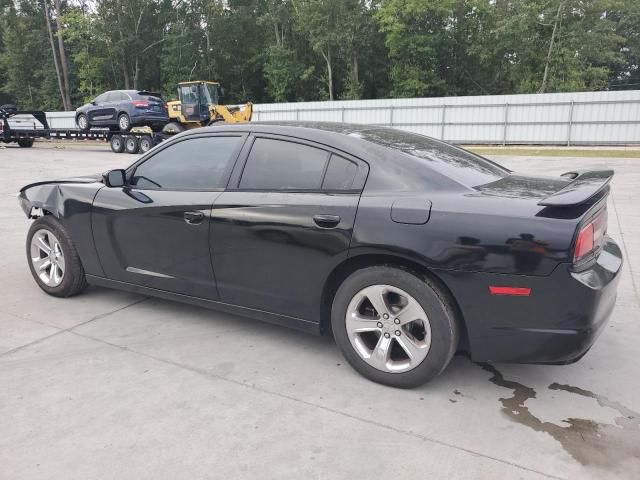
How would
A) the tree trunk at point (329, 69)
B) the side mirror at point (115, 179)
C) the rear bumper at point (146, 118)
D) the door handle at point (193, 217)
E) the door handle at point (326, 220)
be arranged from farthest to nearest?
the tree trunk at point (329, 69) < the rear bumper at point (146, 118) < the side mirror at point (115, 179) < the door handle at point (193, 217) < the door handle at point (326, 220)

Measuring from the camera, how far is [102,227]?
162 inches

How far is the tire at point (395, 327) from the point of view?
2.86 meters

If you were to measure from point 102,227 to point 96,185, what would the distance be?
0.40m

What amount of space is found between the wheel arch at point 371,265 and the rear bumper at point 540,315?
0.08 m

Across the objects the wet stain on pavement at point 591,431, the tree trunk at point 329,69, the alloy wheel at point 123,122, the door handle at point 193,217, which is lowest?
the wet stain on pavement at point 591,431

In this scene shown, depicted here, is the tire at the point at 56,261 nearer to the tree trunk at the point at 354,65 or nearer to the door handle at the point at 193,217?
the door handle at the point at 193,217

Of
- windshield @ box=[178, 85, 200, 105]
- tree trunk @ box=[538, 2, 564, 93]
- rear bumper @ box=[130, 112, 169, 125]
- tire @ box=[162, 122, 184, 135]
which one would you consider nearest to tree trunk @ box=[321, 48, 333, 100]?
tree trunk @ box=[538, 2, 564, 93]


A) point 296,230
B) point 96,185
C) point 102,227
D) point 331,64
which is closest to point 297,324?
point 296,230

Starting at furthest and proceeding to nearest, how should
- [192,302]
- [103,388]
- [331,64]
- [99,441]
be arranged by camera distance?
[331,64], [192,302], [103,388], [99,441]

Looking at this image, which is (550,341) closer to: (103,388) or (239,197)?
(239,197)

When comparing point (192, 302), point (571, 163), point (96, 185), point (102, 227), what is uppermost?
point (96, 185)

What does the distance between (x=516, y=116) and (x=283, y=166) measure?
24.5 meters

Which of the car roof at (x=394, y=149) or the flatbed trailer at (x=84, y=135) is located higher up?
the car roof at (x=394, y=149)

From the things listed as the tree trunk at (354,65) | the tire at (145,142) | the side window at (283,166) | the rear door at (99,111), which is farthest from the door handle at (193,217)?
the tree trunk at (354,65)
